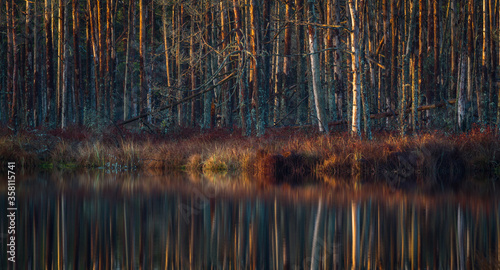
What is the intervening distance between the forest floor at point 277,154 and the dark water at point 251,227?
225 centimetres

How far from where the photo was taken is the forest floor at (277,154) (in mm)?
15953

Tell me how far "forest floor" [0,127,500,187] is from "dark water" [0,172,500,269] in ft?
7.37

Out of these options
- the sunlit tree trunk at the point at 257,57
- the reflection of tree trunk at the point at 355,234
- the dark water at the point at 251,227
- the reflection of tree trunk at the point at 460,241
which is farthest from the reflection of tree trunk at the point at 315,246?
the sunlit tree trunk at the point at 257,57

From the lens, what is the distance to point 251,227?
930 centimetres

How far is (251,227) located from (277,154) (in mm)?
7375

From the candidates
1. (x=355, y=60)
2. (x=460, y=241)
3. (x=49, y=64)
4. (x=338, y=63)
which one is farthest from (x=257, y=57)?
(x=460, y=241)

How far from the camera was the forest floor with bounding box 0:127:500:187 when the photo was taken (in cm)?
1595

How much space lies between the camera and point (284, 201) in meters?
11.7

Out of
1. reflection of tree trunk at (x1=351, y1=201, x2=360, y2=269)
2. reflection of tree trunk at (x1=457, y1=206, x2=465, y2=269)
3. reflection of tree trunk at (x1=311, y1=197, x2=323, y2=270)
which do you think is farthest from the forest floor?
reflection of tree trunk at (x1=311, y1=197, x2=323, y2=270)

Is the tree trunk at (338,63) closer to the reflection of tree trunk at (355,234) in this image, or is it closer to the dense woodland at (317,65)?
the dense woodland at (317,65)

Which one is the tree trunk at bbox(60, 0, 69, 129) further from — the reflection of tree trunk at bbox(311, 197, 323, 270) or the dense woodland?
the reflection of tree trunk at bbox(311, 197, 323, 270)

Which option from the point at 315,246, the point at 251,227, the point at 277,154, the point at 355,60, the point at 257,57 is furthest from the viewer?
the point at 257,57

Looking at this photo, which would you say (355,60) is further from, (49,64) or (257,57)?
(49,64)

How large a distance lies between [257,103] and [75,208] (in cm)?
1074
